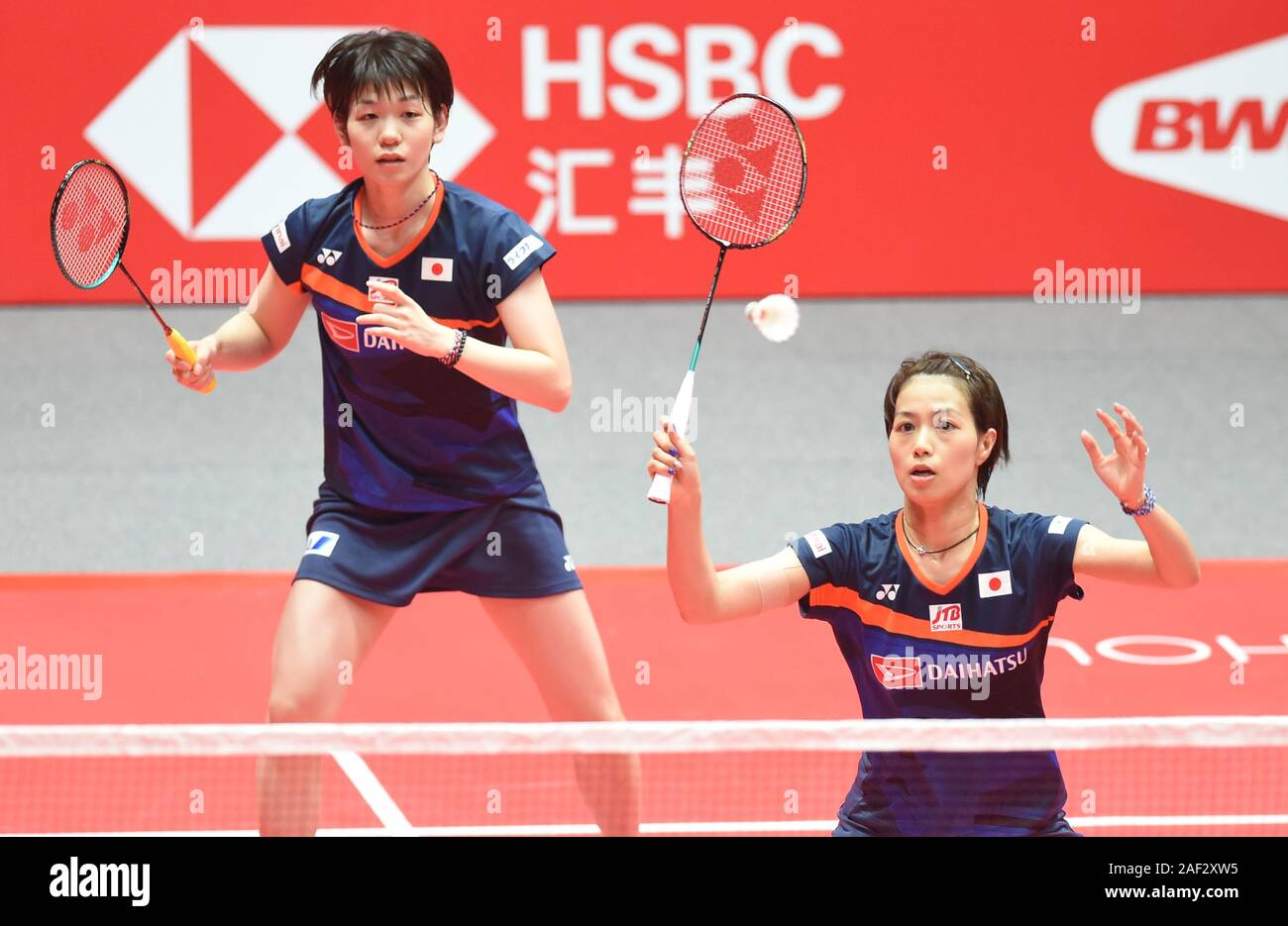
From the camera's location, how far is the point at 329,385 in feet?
12.7

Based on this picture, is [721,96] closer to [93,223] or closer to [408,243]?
[93,223]

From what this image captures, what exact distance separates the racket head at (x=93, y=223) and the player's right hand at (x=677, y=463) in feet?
6.12

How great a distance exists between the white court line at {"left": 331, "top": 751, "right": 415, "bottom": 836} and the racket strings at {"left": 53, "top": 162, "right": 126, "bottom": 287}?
142cm

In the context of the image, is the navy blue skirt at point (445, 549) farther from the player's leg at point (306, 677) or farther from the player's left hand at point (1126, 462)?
the player's left hand at point (1126, 462)

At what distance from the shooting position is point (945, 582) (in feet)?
10.8

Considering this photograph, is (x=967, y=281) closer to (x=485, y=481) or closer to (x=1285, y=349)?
(x=1285, y=349)

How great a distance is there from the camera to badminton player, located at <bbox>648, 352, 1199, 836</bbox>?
3115 millimetres

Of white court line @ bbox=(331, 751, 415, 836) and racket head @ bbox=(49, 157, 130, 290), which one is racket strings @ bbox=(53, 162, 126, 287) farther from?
white court line @ bbox=(331, 751, 415, 836)

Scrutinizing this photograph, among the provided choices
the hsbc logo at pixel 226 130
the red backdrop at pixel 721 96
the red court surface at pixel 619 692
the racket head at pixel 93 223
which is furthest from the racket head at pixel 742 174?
the hsbc logo at pixel 226 130

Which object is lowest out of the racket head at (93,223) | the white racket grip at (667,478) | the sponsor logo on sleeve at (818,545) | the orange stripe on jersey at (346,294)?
the sponsor logo on sleeve at (818,545)

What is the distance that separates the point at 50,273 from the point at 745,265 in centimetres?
330

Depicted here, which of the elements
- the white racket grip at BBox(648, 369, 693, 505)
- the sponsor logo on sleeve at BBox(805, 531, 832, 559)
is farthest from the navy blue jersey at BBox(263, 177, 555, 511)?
the sponsor logo on sleeve at BBox(805, 531, 832, 559)

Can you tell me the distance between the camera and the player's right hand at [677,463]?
10.1 ft
